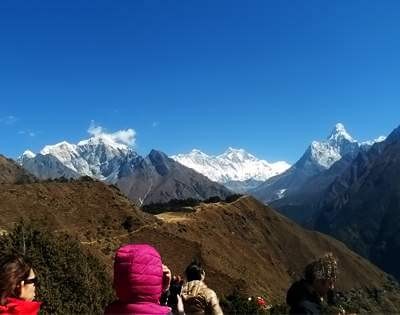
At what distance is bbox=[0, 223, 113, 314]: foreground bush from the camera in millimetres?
27344

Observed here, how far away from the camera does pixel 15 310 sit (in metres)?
5.63

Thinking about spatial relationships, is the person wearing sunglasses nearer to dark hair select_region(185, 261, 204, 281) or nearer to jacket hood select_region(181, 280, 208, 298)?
jacket hood select_region(181, 280, 208, 298)

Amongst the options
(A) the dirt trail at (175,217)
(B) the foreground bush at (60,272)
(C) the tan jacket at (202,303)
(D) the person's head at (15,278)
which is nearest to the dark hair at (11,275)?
(D) the person's head at (15,278)

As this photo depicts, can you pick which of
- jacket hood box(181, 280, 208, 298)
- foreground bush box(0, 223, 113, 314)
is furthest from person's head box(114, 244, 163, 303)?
foreground bush box(0, 223, 113, 314)

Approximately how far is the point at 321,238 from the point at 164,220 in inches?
3838

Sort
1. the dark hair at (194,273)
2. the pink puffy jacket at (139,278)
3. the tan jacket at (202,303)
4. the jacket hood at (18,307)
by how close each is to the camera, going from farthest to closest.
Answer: the dark hair at (194,273) < the tan jacket at (202,303) < the jacket hood at (18,307) < the pink puffy jacket at (139,278)

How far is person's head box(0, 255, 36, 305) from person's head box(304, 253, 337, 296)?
11.8 feet

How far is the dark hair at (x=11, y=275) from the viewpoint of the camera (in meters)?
5.70

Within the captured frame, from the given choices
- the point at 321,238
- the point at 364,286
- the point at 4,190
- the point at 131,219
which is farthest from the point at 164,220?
the point at 321,238

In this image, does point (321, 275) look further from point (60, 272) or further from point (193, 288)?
point (60, 272)

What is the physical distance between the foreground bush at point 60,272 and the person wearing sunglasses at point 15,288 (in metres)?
20.8

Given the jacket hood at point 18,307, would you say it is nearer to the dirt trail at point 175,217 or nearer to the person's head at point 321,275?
the person's head at point 321,275

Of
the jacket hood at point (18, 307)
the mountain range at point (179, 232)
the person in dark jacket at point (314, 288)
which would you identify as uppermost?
the mountain range at point (179, 232)

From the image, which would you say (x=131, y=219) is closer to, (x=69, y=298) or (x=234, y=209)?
(x=234, y=209)
